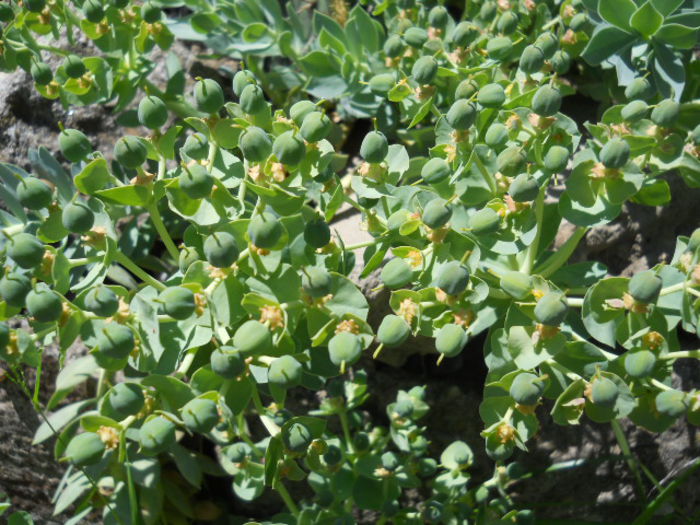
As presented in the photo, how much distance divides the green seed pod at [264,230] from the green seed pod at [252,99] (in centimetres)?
25

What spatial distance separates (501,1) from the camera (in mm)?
2049

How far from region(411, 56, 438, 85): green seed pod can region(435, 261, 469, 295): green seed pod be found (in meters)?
0.56

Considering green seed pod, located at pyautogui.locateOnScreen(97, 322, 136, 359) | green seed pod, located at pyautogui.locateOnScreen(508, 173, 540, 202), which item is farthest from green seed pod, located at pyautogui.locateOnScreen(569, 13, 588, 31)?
green seed pod, located at pyautogui.locateOnScreen(97, 322, 136, 359)

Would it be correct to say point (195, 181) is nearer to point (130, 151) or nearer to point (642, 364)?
point (130, 151)

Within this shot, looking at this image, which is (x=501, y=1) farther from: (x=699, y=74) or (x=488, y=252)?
(x=488, y=252)

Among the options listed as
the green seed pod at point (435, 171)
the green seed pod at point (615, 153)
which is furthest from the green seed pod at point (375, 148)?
the green seed pod at point (615, 153)

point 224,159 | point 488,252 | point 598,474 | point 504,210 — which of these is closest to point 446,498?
point 598,474

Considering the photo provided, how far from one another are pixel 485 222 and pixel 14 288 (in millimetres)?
845

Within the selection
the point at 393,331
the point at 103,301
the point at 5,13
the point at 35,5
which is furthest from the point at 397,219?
the point at 5,13

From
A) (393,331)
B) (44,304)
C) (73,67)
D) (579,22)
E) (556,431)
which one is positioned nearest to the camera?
(44,304)

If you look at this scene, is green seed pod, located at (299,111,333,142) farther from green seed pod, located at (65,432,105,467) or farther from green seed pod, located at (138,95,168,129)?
green seed pod, located at (65,432,105,467)

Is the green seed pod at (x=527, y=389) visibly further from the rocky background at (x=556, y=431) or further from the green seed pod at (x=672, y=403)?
the rocky background at (x=556, y=431)

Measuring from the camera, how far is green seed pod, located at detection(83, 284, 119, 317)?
1246 millimetres

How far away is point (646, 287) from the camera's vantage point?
126 cm
